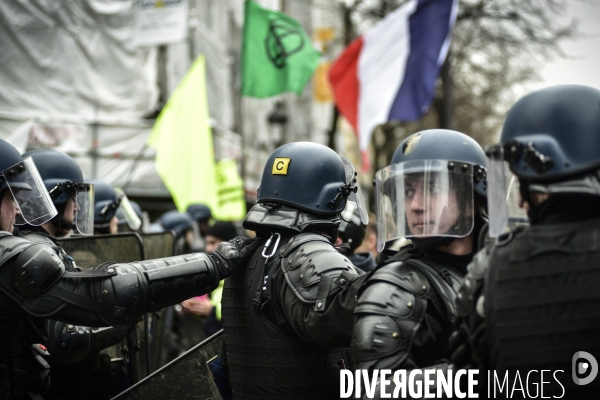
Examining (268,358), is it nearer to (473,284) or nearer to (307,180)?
(307,180)

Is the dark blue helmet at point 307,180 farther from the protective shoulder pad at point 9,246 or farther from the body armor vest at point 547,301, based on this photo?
the body armor vest at point 547,301

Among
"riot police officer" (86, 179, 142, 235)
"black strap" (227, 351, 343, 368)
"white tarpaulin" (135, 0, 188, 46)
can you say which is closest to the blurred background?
"white tarpaulin" (135, 0, 188, 46)

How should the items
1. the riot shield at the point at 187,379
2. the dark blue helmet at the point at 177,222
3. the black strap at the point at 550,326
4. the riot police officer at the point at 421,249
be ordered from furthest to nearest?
1. the dark blue helmet at the point at 177,222
2. the riot shield at the point at 187,379
3. the riot police officer at the point at 421,249
4. the black strap at the point at 550,326

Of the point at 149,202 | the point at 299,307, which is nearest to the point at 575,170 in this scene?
the point at 299,307

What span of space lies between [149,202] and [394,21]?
21.2ft

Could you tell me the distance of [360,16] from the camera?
67.4 ft

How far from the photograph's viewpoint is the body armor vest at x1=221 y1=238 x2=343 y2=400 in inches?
130

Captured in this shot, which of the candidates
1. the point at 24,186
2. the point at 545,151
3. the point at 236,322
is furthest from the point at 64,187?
the point at 545,151

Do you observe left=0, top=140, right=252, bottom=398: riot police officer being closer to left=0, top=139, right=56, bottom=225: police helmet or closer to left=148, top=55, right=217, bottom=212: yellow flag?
left=0, top=139, right=56, bottom=225: police helmet

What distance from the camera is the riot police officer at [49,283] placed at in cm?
321

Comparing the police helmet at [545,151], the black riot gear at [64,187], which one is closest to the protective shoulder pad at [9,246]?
the black riot gear at [64,187]

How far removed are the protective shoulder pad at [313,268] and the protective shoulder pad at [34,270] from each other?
1019 millimetres

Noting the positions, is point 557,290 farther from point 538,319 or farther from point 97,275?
point 97,275

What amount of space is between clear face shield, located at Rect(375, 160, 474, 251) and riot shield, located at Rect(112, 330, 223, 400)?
1.48 m
